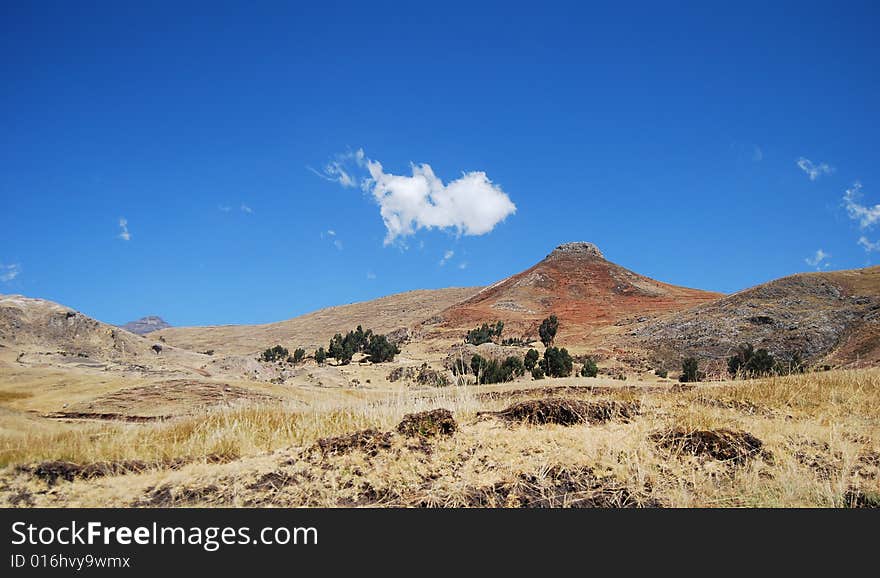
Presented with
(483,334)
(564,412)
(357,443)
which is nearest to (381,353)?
(483,334)

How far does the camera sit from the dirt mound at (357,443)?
5.25 metres

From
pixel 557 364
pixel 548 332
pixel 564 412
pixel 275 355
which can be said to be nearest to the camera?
pixel 564 412

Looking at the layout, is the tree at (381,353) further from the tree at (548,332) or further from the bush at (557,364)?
the tree at (548,332)

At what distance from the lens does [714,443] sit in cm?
509

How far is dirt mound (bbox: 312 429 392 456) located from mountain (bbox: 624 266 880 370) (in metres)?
28.3

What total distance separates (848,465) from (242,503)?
5.05m

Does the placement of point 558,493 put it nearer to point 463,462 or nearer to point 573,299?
point 463,462

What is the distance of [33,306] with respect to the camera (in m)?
25.8

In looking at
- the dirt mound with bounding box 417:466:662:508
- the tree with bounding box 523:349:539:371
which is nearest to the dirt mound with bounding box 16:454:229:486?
the dirt mound with bounding box 417:466:662:508

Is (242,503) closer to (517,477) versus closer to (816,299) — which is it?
(517,477)

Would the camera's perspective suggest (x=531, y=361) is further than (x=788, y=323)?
No

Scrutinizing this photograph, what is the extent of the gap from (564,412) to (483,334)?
44.2 m

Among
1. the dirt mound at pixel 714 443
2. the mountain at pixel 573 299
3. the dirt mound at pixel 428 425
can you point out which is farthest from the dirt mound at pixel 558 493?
the mountain at pixel 573 299

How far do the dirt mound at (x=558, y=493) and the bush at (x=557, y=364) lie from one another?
2471cm
